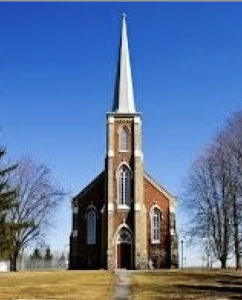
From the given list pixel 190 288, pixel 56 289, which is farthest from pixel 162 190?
pixel 56 289

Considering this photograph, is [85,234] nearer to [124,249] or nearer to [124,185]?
[124,249]

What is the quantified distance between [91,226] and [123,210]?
5292 mm

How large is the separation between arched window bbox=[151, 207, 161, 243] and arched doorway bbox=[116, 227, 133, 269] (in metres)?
3.44

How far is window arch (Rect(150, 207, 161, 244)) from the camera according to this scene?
233ft

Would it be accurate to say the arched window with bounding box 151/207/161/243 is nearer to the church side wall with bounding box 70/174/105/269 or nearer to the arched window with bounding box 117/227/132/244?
the arched window with bounding box 117/227/132/244

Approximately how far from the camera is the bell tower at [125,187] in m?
68.3

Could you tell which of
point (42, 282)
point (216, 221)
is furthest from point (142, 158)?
point (42, 282)

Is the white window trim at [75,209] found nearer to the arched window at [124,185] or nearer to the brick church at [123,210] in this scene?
the brick church at [123,210]

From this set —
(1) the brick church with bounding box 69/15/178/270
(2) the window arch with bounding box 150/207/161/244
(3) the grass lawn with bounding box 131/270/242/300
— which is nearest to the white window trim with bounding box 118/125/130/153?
(1) the brick church with bounding box 69/15/178/270

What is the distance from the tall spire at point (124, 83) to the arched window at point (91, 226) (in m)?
11.8

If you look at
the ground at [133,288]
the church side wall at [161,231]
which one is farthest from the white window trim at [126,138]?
the ground at [133,288]

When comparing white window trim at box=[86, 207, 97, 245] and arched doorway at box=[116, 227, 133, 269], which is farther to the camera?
white window trim at box=[86, 207, 97, 245]

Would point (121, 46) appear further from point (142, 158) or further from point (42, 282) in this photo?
point (42, 282)

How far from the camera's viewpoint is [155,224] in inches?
2832
